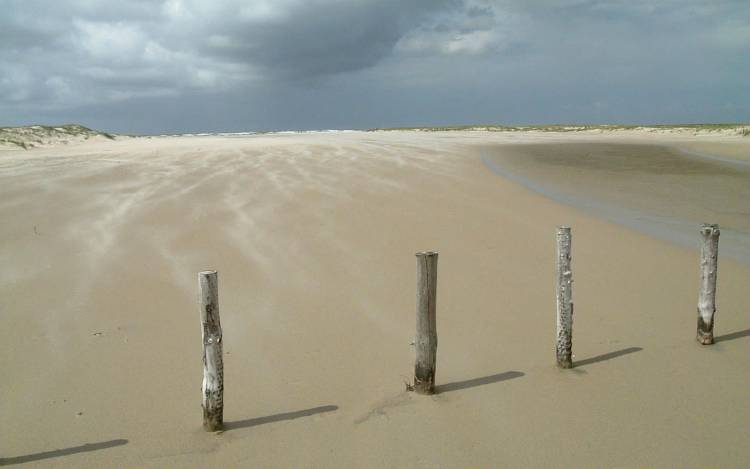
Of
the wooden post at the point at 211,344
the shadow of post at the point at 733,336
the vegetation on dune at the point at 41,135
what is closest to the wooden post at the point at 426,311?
the wooden post at the point at 211,344

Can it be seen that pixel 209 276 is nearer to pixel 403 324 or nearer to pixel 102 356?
pixel 102 356

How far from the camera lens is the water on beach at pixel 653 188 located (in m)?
11.3

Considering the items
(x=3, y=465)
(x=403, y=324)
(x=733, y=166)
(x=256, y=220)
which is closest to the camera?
(x=3, y=465)

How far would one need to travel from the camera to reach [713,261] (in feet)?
18.1

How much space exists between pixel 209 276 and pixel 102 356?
6.89 feet

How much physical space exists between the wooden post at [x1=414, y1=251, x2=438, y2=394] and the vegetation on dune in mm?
29468

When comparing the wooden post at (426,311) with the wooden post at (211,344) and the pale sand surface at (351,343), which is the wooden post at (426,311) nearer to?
the pale sand surface at (351,343)

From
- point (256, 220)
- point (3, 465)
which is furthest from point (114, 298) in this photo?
point (256, 220)

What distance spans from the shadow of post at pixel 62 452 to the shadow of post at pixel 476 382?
247 centimetres

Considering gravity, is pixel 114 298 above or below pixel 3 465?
above

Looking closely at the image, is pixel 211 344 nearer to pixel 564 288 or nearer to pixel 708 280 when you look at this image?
pixel 564 288

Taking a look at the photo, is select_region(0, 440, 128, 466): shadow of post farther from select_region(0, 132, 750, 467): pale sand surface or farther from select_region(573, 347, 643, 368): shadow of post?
select_region(573, 347, 643, 368): shadow of post

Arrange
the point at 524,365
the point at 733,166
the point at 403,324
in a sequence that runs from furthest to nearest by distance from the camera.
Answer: the point at 733,166 → the point at 403,324 → the point at 524,365

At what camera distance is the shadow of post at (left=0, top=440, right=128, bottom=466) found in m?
3.91
